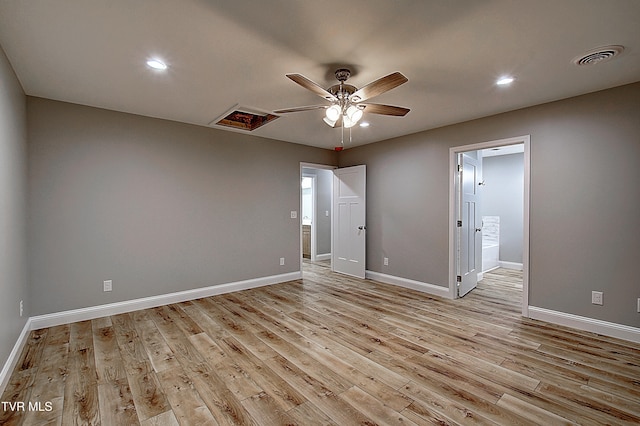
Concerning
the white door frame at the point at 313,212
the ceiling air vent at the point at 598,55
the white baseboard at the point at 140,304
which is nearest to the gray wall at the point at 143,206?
the white baseboard at the point at 140,304

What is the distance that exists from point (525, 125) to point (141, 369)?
15.3 feet

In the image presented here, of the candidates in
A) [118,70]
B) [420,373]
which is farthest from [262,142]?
[420,373]

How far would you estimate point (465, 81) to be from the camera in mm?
2738

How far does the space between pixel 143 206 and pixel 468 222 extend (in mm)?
4626

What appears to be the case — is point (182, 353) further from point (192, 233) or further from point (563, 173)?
point (563, 173)

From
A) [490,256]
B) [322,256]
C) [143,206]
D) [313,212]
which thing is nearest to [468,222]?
[490,256]

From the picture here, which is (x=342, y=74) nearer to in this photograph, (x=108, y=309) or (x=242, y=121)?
(x=242, y=121)

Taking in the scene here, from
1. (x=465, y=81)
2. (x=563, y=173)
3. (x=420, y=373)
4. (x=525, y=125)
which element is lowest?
(x=420, y=373)

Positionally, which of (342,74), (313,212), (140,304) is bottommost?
(140,304)

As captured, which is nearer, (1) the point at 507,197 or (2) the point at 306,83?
(2) the point at 306,83

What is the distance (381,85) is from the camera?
224cm

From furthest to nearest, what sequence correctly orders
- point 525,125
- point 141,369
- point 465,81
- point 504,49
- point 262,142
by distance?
point 262,142, point 525,125, point 465,81, point 141,369, point 504,49

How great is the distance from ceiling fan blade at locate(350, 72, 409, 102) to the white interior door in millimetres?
2424

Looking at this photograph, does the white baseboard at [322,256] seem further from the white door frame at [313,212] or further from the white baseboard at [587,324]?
the white baseboard at [587,324]
